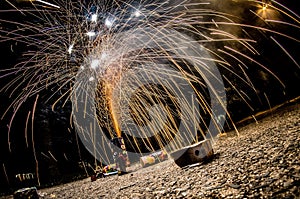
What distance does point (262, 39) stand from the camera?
10.1 m

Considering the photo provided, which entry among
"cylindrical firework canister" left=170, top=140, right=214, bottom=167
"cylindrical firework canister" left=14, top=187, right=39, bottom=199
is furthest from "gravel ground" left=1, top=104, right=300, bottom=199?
"cylindrical firework canister" left=14, top=187, right=39, bottom=199

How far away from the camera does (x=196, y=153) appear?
15.2 feet

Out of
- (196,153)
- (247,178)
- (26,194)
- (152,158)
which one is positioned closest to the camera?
(247,178)

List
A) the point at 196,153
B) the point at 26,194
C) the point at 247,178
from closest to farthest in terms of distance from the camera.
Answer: the point at 247,178 → the point at 196,153 → the point at 26,194

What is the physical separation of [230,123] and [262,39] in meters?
4.68

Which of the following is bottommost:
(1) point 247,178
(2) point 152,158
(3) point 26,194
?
(1) point 247,178

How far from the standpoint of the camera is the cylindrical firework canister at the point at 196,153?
4.50 meters

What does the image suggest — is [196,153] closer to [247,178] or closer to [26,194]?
[247,178]

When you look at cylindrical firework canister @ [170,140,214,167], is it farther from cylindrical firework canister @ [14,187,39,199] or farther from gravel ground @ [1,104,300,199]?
cylindrical firework canister @ [14,187,39,199]

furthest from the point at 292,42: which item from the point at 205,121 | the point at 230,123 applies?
the point at 205,121

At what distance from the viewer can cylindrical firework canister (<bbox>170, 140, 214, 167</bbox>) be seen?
4496mm

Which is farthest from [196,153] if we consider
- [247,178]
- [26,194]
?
[26,194]

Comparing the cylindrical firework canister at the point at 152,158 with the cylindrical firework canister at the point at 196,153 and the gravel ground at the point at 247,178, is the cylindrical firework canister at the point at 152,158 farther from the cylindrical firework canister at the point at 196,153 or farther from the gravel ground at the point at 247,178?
the gravel ground at the point at 247,178

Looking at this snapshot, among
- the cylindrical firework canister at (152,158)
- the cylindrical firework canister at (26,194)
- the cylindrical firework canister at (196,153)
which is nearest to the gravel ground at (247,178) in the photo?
the cylindrical firework canister at (196,153)
